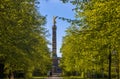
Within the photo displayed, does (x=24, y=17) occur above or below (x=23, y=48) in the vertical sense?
above

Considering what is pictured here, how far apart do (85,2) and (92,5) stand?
0.48 meters

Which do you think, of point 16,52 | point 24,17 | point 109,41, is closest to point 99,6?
point 109,41

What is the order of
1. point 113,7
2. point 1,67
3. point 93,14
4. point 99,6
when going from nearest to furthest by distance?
1. point 113,7
2. point 99,6
3. point 93,14
4. point 1,67


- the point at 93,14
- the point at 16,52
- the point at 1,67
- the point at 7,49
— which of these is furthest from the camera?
the point at 1,67

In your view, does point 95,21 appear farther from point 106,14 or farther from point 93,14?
point 106,14

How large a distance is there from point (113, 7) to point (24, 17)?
33.7ft

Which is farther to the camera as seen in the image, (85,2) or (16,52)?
(16,52)

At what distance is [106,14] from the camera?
59.2 feet

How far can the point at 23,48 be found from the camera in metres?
31.4

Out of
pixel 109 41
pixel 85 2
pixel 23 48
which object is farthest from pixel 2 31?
pixel 23 48

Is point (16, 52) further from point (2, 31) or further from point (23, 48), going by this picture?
point (2, 31)

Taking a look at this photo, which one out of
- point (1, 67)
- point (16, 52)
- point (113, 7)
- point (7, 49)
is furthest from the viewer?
point (1, 67)

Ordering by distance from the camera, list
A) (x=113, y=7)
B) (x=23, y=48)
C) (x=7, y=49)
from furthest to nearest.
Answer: (x=23, y=48) → (x=7, y=49) → (x=113, y=7)

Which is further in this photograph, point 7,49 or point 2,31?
point 7,49
